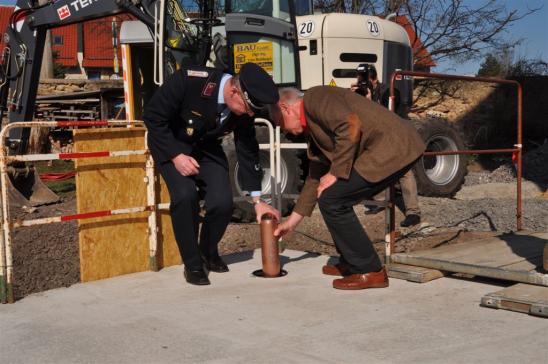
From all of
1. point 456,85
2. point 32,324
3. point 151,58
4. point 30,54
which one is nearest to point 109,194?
point 32,324

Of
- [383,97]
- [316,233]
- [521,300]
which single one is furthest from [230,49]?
[521,300]

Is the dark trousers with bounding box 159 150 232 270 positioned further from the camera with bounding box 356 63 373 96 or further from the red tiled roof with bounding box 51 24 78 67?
the red tiled roof with bounding box 51 24 78 67

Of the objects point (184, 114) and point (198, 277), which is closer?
point (184, 114)

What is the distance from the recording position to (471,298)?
15.2 feet

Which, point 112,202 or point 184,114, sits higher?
point 184,114

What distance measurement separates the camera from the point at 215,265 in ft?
18.5

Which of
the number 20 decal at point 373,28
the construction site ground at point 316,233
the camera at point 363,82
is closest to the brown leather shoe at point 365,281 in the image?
the construction site ground at point 316,233

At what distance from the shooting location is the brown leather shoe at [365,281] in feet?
15.9

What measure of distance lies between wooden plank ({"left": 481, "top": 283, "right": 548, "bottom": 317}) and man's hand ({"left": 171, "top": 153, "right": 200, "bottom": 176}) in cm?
216

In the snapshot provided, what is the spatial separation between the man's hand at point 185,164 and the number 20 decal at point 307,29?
617 centimetres

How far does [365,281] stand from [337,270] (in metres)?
0.58

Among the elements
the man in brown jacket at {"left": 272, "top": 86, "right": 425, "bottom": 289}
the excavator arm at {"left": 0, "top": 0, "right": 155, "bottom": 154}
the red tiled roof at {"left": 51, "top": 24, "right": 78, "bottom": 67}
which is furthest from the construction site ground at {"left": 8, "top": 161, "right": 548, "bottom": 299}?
the red tiled roof at {"left": 51, "top": 24, "right": 78, "bottom": 67}

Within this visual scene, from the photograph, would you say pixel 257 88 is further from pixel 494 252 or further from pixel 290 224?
pixel 494 252

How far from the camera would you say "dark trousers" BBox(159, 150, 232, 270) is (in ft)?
16.6
